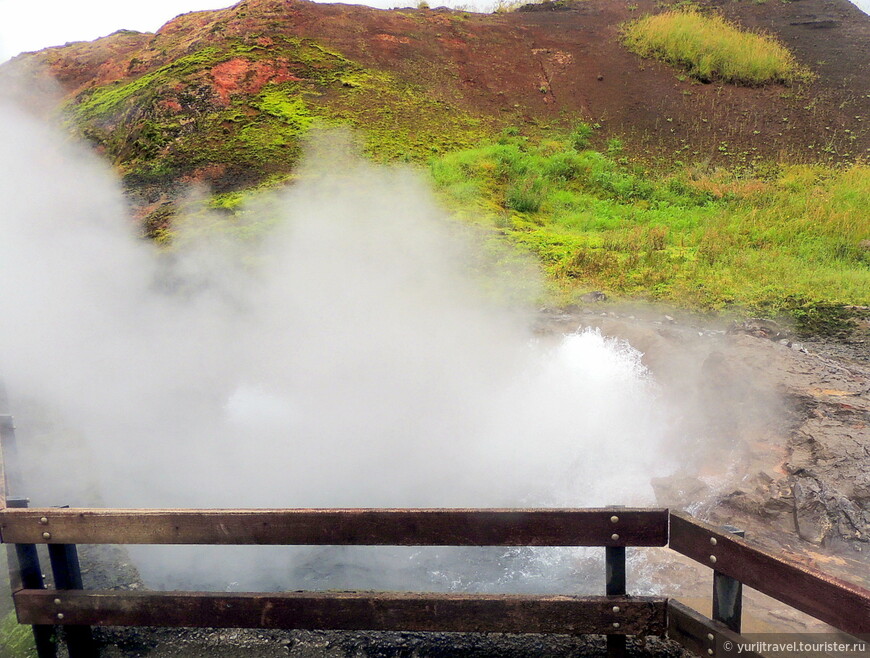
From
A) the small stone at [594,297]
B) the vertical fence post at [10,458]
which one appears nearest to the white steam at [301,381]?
the vertical fence post at [10,458]

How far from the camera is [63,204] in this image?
36.3 ft

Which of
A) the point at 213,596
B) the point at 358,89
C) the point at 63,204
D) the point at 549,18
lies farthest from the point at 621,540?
the point at 549,18

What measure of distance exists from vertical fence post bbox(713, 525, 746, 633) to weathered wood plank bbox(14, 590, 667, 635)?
9.1 inches

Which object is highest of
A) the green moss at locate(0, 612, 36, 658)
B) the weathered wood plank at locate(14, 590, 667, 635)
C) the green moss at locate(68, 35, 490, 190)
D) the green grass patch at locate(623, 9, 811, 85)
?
the green grass patch at locate(623, 9, 811, 85)

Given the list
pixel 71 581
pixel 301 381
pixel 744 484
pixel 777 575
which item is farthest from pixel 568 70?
pixel 71 581

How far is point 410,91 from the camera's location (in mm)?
16047

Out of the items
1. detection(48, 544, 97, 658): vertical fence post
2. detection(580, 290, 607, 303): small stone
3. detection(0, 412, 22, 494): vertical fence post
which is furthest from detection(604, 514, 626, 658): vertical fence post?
detection(580, 290, 607, 303): small stone

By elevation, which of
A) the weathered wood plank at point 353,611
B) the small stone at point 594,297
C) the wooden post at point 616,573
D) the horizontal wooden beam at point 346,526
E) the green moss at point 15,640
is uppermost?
the horizontal wooden beam at point 346,526

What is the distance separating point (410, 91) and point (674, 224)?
25.5 ft

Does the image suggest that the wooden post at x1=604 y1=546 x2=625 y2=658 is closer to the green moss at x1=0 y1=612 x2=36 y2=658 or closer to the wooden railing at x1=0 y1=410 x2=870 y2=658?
the wooden railing at x1=0 y1=410 x2=870 y2=658

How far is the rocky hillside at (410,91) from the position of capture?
1379cm

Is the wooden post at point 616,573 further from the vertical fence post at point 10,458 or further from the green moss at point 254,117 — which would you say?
the green moss at point 254,117

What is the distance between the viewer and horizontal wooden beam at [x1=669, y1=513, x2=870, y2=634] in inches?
79.7

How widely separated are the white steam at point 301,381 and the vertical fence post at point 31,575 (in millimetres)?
1624
